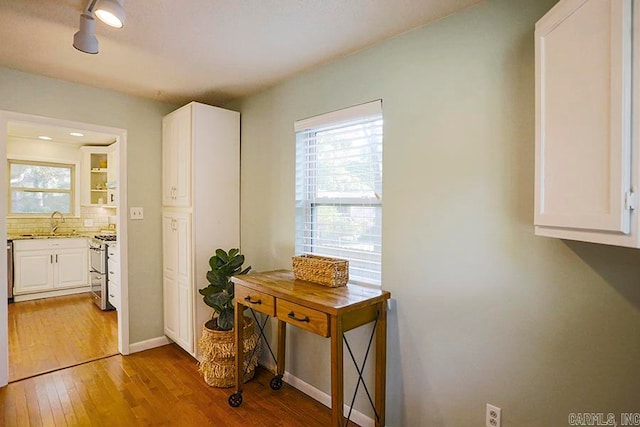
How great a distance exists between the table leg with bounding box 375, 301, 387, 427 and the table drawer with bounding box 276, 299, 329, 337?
1.27 feet

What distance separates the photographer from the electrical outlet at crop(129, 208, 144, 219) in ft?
10.0

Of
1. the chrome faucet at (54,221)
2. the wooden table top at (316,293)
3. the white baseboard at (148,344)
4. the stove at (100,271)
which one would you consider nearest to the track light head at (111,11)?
the wooden table top at (316,293)

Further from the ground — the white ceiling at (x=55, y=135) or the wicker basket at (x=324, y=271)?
the white ceiling at (x=55, y=135)

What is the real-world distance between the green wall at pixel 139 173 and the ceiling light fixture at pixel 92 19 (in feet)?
4.42

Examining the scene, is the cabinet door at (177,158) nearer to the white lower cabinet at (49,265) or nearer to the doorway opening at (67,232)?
the doorway opening at (67,232)

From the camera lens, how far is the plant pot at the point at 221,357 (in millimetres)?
2465

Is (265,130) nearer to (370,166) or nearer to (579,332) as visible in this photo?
(370,166)

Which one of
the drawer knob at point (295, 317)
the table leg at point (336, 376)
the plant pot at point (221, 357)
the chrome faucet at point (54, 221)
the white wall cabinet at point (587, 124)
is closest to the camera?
the white wall cabinet at point (587, 124)

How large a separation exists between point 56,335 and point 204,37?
136 inches

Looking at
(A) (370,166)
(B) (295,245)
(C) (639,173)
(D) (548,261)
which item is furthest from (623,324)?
(B) (295,245)

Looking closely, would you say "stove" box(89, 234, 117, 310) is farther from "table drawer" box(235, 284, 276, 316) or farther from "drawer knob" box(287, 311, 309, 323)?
"drawer knob" box(287, 311, 309, 323)

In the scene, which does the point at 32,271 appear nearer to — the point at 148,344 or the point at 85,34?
the point at 148,344

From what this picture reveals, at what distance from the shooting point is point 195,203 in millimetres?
2777

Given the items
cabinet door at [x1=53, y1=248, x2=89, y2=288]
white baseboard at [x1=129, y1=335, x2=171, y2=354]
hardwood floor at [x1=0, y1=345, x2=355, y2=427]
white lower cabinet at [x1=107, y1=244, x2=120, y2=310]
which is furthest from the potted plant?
cabinet door at [x1=53, y1=248, x2=89, y2=288]
